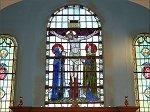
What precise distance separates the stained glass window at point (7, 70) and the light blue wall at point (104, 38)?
0.16 meters

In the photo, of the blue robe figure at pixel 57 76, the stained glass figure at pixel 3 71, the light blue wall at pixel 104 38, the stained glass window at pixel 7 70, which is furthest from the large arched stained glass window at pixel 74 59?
the stained glass figure at pixel 3 71

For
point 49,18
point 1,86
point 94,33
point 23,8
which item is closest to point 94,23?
point 94,33

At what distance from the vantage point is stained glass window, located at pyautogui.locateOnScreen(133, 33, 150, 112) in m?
8.38

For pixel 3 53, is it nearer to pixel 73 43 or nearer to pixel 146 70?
pixel 73 43

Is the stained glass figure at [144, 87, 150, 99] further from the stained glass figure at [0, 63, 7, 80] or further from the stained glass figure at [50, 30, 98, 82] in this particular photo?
the stained glass figure at [0, 63, 7, 80]

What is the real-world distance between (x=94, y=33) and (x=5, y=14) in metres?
2.28

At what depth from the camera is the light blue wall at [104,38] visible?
27.3 ft

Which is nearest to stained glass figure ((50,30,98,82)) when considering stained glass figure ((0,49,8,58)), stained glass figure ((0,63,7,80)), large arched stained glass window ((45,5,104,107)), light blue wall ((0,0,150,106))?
large arched stained glass window ((45,5,104,107))

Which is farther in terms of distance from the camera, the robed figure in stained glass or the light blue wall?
the robed figure in stained glass

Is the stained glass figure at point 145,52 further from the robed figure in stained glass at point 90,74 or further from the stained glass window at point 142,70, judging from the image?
the robed figure in stained glass at point 90,74

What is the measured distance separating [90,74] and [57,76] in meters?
0.79

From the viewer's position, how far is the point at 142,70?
8.69 metres

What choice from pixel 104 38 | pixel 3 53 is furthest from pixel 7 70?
pixel 104 38

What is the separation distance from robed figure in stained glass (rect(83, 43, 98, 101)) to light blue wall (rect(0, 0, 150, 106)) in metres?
0.31
